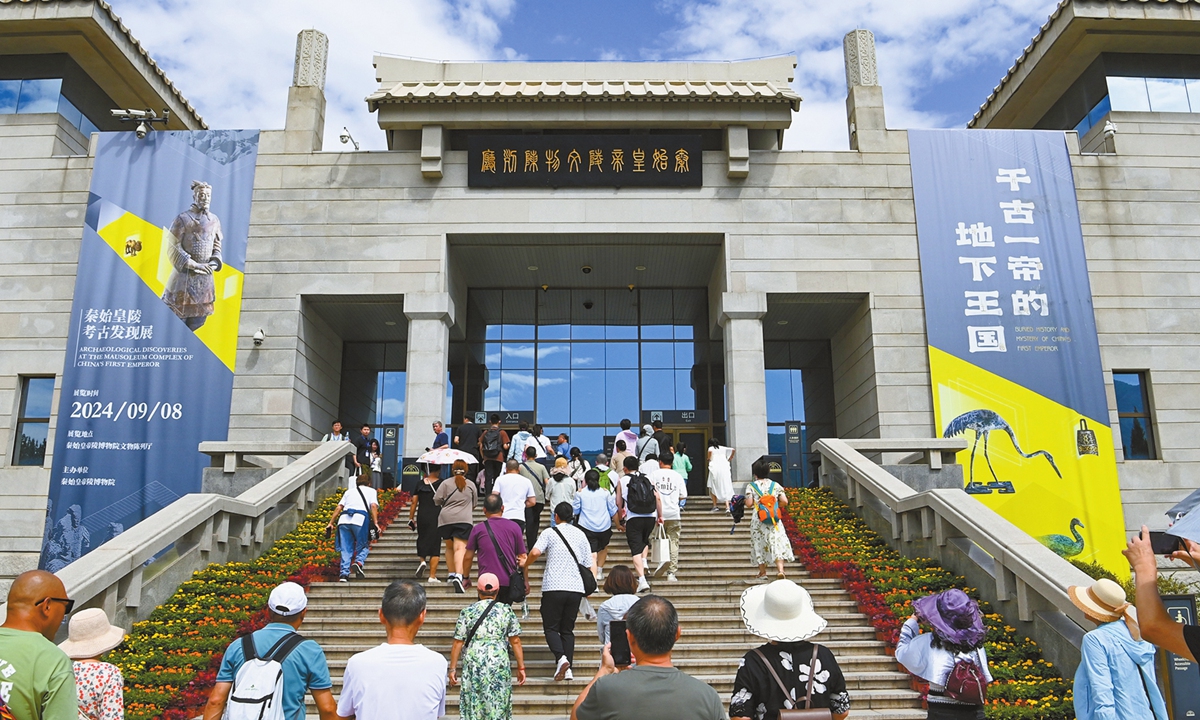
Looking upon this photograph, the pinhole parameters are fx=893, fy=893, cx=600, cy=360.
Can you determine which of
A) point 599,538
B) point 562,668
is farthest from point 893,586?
point 562,668

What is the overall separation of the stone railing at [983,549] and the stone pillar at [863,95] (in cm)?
984

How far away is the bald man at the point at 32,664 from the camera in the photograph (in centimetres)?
359

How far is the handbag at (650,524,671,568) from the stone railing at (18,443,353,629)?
601 cm

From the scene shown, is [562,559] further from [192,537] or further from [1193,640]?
[192,537]

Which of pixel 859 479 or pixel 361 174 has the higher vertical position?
pixel 361 174

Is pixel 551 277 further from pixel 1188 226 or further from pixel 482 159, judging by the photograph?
pixel 1188 226

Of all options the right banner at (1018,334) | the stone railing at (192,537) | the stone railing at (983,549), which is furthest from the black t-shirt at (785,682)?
the right banner at (1018,334)

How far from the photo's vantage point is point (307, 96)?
74.2 feet

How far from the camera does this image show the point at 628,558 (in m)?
13.8

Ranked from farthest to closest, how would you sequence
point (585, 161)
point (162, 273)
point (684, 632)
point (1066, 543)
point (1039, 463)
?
point (585, 161), point (162, 273), point (1039, 463), point (1066, 543), point (684, 632)

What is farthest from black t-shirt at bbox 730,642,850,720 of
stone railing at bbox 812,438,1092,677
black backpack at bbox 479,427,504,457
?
black backpack at bbox 479,427,504,457

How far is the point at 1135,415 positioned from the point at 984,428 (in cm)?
379

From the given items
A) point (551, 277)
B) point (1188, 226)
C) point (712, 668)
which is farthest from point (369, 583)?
point (1188, 226)

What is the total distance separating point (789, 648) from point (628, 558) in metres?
9.55
